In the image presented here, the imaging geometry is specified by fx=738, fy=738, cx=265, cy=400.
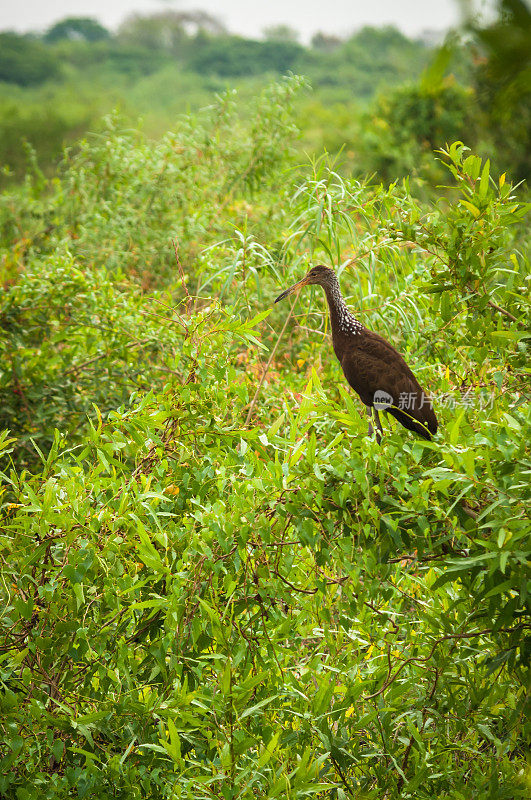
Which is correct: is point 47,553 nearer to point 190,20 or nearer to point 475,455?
point 475,455

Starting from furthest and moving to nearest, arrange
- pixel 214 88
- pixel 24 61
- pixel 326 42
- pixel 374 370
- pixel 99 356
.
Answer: pixel 326 42, pixel 24 61, pixel 214 88, pixel 99 356, pixel 374 370

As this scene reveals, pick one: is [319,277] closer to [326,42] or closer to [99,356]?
[99,356]

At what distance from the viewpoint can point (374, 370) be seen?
3.46 m

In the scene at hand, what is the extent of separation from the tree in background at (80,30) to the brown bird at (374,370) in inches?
1364

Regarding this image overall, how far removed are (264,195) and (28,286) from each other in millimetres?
2986

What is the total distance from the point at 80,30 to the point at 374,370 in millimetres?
35878

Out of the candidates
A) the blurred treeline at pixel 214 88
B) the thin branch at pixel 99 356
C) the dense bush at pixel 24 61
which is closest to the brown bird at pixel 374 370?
the thin branch at pixel 99 356

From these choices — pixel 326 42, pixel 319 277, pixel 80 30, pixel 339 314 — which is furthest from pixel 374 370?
pixel 80 30

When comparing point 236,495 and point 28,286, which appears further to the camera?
point 28,286

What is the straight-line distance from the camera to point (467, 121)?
1498cm

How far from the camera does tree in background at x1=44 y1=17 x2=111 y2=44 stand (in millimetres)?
33500

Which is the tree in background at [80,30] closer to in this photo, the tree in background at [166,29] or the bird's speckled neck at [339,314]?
the tree in background at [166,29]

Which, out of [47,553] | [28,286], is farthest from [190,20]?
[47,553]

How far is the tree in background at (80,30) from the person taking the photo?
33.5 m
